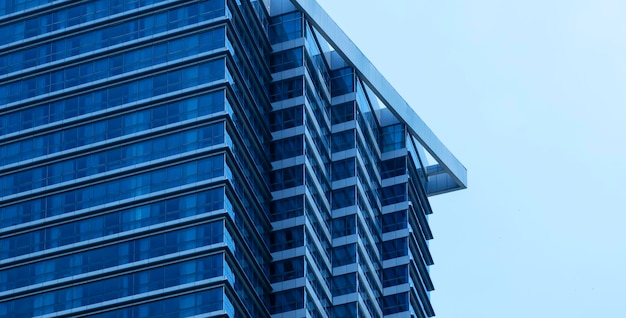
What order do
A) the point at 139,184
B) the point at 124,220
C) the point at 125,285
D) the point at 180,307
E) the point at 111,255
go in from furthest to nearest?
1. the point at 139,184
2. the point at 124,220
3. the point at 111,255
4. the point at 125,285
5. the point at 180,307

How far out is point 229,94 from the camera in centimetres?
19962

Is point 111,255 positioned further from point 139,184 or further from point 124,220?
point 139,184

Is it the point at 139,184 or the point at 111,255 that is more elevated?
the point at 139,184

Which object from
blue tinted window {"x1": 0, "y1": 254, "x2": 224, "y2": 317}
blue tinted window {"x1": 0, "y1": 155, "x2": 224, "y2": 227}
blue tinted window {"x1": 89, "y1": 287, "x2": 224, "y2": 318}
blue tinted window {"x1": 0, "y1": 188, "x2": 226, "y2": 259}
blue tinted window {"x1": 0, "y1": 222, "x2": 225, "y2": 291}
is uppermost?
blue tinted window {"x1": 0, "y1": 155, "x2": 224, "y2": 227}

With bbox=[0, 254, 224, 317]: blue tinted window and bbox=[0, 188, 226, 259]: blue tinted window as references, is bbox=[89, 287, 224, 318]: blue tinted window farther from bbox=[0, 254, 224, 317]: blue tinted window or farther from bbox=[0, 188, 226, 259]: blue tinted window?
bbox=[0, 188, 226, 259]: blue tinted window

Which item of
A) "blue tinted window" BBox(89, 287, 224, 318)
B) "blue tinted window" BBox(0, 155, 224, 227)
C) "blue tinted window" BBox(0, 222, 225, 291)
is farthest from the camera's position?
"blue tinted window" BBox(0, 155, 224, 227)

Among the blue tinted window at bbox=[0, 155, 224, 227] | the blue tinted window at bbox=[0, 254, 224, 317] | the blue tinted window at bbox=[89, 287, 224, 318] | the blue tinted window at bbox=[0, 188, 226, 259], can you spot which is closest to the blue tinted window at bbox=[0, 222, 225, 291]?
the blue tinted window at bbox=[0, 188, 226, 259]

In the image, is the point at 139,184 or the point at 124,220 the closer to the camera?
the point at 124,220

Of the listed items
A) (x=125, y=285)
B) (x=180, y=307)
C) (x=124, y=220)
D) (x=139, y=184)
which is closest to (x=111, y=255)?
(x=124, y=220)

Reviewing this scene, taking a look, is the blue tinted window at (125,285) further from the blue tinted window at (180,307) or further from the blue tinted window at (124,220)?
the blue tinted window at (124,220)

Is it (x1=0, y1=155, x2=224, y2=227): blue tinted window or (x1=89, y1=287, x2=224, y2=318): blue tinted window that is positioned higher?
(x1=0, y1=155, x2=224, y2=227): blue tinted window

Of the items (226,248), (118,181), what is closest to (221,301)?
(226,248)

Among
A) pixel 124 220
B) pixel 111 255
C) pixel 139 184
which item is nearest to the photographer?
pixel 111 255

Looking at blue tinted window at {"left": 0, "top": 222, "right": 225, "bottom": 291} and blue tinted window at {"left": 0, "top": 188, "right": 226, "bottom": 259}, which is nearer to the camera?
blue tinted window at {"left": 0, "top": 222, "right": 225, "bottom": 291}
